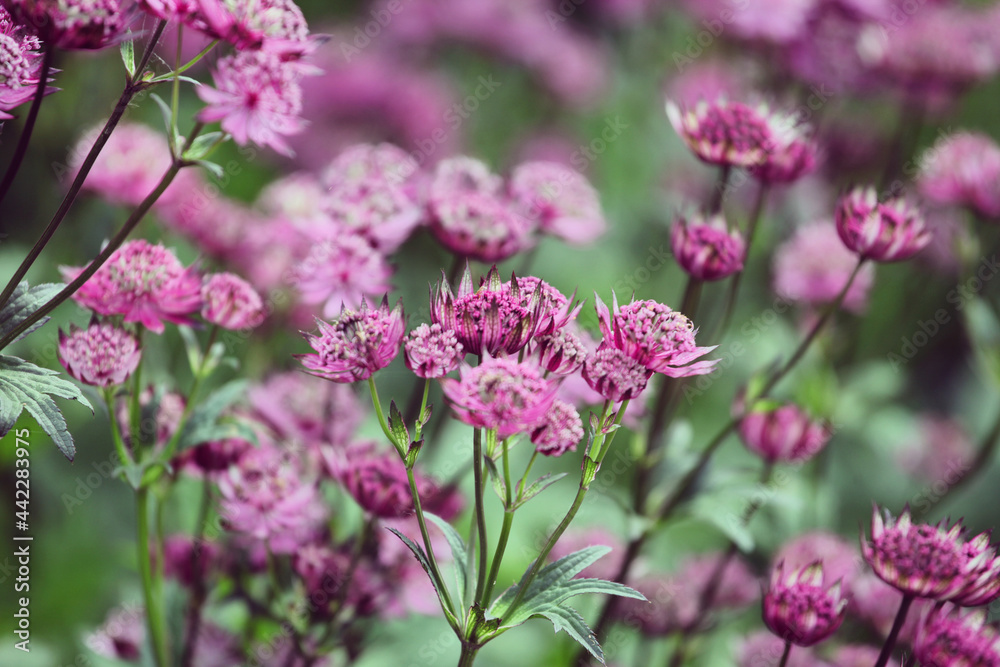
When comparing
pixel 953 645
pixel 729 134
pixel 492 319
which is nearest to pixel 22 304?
pixel 492 319

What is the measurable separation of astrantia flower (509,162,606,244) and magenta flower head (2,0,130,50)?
2.23 ft

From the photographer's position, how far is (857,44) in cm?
199

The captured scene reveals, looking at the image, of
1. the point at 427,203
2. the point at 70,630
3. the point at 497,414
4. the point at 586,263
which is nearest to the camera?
the point at 497,414

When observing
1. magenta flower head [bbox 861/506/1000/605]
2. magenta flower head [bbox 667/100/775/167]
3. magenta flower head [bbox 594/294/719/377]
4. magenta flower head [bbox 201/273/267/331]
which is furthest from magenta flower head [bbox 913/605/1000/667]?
magenta flower head [bbox 201/273/267/331]

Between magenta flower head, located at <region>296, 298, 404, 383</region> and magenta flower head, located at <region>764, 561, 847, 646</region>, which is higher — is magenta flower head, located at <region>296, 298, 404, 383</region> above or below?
above

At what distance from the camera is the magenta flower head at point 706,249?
107 cm

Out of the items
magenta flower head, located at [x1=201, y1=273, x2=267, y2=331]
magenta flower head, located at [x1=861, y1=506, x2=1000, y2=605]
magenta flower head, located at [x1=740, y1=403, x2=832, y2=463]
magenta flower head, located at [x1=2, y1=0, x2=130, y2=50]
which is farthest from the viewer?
magenta flower head, located at [x1=740, y1=403, x2=832, y2=463]

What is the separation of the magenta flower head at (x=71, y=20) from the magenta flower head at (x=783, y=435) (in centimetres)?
97

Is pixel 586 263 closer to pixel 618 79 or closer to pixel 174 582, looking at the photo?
pixel 618 79

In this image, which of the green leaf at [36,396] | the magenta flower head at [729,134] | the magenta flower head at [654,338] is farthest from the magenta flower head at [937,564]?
the green leaf at [36,396]

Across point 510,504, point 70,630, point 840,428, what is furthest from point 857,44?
point 70,630

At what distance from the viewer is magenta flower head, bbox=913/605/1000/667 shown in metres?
0.88

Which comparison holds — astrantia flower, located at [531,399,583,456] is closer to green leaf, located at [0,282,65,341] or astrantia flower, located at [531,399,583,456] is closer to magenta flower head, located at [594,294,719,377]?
magenta flower head, located at [594,294,719,377]

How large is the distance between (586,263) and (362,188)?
5.03 feet
